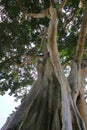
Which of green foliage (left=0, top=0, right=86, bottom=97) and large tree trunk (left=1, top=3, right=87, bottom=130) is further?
green foliage (left=0, top=0, right=86, bottom=97)

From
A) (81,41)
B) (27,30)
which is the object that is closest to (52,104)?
(81,41)

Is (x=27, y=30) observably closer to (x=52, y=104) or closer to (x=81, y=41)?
(x=81, y=41)

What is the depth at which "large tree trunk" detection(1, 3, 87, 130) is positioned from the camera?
13.8 ft

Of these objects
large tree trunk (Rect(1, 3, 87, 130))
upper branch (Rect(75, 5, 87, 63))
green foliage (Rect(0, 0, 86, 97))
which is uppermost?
green foliage (Rect(0, 0, 86, 97))

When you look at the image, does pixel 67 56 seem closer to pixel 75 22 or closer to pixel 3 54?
pixel 75 22

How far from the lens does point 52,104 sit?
4797 millimetres

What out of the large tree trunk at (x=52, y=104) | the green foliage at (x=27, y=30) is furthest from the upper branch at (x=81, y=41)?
the green foliage at (x=27, y=30)

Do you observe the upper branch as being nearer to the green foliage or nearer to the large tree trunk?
the large tree trunk

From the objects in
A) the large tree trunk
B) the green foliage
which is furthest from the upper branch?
the green foliage

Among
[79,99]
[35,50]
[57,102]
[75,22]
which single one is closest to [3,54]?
[35,50]

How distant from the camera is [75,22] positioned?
7.99 m

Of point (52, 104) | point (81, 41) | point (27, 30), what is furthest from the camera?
point (27, 30)

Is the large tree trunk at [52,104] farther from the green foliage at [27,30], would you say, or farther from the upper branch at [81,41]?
the green foliage at [27,30]

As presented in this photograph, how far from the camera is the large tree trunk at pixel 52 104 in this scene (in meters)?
4.20
